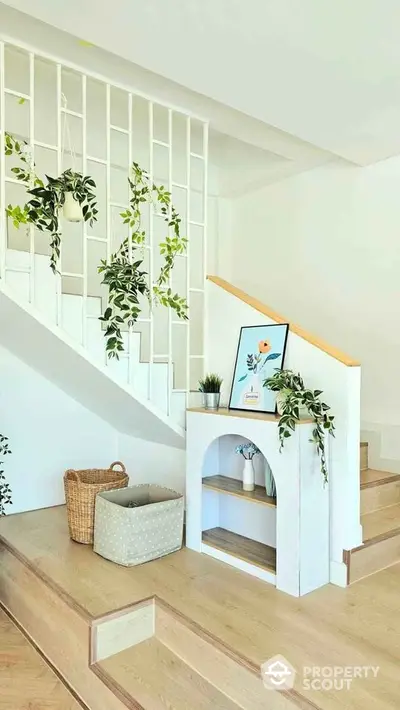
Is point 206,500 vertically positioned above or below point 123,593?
above

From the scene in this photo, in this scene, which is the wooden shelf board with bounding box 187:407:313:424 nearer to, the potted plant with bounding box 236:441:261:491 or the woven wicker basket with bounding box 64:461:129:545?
the potted plant with bounding box 236:441:261:491

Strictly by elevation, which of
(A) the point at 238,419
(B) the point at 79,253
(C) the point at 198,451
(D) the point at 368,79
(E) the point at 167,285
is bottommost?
(C) the point at 198,451

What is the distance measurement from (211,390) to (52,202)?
4.38 ft

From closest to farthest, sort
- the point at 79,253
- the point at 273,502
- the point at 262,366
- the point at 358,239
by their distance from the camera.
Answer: the point at 273,502 < the point at 262,366 < the point at 358,239 < the point at 79,253

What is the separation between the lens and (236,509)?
9.91ft

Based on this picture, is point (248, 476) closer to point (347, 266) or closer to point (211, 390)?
point (211, 390)

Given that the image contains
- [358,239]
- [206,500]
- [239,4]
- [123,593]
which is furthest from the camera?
[358,239]

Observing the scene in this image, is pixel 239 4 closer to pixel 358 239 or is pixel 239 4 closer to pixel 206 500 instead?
pixel 358 239

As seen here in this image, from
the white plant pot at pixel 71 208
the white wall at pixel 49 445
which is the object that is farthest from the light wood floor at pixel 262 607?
the white plant pot at pixel 71 208

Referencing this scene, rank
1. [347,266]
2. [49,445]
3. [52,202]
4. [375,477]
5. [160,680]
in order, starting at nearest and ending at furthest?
[160,680] → [52,202] → [375,477] → [347,266] → [49,445]

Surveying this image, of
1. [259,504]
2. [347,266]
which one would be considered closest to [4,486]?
[259,504]

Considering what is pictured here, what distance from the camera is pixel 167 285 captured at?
3.10 meters

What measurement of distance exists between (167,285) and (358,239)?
1.45 metres

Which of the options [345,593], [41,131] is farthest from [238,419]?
[41,131]
